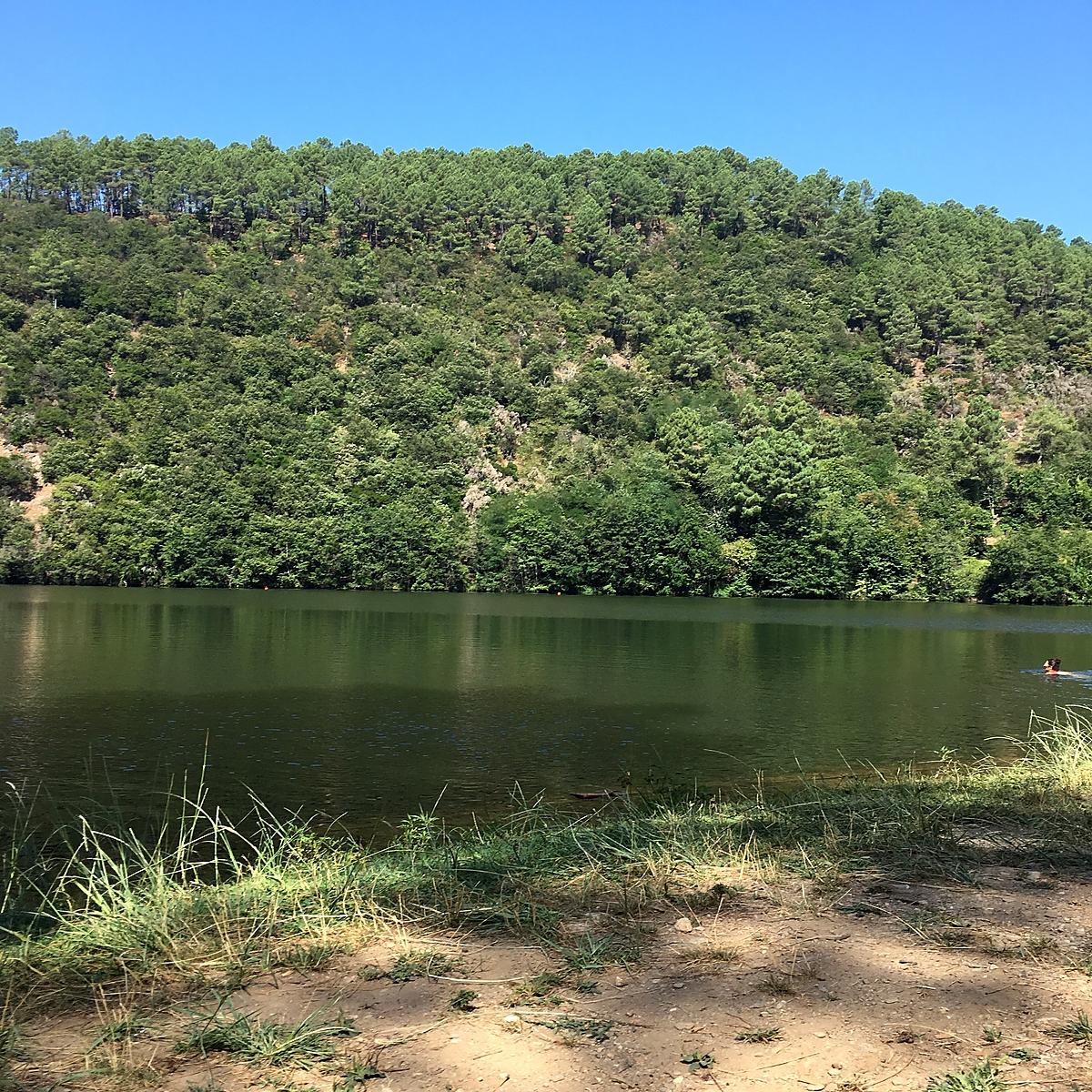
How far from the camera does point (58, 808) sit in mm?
13719

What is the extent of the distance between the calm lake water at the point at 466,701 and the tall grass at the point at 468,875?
5741mm

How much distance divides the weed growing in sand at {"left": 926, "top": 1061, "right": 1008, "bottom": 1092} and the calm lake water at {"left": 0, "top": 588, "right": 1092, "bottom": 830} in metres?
10.4

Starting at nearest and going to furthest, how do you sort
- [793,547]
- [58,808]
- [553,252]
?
1. [58,808]
2. [793,547]
3. [553,252]

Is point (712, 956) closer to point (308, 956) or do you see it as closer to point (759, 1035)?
point (759, 1035)

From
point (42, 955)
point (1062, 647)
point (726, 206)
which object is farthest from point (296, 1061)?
point (726, 206)

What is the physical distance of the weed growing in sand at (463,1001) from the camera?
16.0ft

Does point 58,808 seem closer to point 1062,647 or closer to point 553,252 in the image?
point 1062,647

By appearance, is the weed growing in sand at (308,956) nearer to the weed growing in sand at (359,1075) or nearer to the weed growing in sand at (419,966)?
the weed growing in sand at (419,966)

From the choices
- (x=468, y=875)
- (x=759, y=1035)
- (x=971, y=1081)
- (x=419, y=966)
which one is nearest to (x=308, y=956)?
(x=419, y=966)

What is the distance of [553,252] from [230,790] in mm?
126731

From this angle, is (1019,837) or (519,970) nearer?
(519,970)

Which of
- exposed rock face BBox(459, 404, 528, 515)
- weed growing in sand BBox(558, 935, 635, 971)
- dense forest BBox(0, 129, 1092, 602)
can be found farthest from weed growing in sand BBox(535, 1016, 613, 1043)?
exposed rock face BBox(459, 404, 528, 515)

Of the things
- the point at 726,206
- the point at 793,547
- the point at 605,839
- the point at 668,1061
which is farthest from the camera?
the point at 726,206

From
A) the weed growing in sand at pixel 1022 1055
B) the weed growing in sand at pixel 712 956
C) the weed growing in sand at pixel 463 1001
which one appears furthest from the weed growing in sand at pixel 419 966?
the weed growing in sand at pixel 1022 1055
